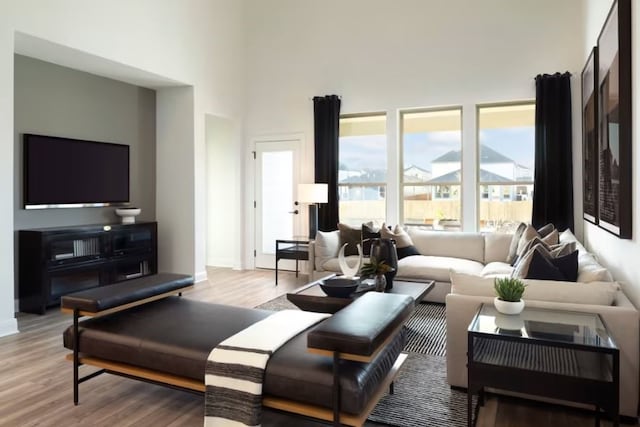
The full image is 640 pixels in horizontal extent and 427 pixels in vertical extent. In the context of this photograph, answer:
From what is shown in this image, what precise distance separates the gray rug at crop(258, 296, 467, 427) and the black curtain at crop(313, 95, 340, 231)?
2953 mm

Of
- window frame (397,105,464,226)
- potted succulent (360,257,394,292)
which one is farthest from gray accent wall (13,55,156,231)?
potted succulent (360,257,394,292)

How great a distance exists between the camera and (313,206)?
646 cm

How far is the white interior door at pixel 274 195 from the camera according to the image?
277 inches

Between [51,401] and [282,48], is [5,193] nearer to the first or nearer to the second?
[51,401]

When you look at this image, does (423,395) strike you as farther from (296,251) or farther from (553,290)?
(296,251)

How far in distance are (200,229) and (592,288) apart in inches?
197

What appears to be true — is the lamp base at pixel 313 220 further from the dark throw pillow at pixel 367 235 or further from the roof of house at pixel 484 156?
the roof of house at pixel 484 156

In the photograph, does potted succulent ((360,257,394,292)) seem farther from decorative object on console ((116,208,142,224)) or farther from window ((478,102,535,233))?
decorative object on console ((116,208,142,224))

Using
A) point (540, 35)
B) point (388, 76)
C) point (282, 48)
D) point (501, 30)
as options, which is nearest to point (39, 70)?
point (282, 48)

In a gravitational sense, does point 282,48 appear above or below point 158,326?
above

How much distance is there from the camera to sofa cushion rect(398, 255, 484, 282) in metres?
4.86

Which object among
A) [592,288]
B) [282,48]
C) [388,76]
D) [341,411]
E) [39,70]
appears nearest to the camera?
[341,411]

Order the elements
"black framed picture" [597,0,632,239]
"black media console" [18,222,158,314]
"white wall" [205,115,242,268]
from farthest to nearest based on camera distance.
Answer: "white wall" [205,115,242,268] → "black media console" [18,222,158,314] → "black framed picture" [597,0,632,239]

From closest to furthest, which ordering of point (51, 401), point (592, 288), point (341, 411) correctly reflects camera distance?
1. point (341, 411)
2. point (592, 288)
3. point (51, 401)
